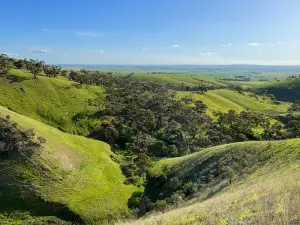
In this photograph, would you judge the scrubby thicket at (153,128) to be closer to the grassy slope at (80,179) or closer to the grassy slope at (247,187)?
the grassy slope at (80,179)

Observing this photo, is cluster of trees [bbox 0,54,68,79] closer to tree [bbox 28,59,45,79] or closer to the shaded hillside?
tree [bbox 28,59,45,79]

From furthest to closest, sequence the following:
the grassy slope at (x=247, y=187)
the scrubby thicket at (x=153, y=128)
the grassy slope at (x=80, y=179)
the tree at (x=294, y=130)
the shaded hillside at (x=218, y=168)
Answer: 1. the tree at (x=294, y=130)
2. the scrubby thicket at (x=153, y=128)
3. the grassy slope at (x=80, y=179)
4. the shaded hillside at (x=218, y=168)
5. the grassy slope at (x=247, y=187)

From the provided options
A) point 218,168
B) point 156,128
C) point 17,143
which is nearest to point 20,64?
point 156,128

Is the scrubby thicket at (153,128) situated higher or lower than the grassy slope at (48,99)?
lower

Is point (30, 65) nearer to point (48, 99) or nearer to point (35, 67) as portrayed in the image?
point (35, 67)

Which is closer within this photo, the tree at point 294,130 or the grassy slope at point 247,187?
the grassy slope at point 247,187

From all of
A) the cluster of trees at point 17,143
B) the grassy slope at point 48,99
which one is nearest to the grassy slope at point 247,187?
the cluster of trees at point 17,143

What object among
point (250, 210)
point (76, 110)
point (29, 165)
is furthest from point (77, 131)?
point (250, 210)
